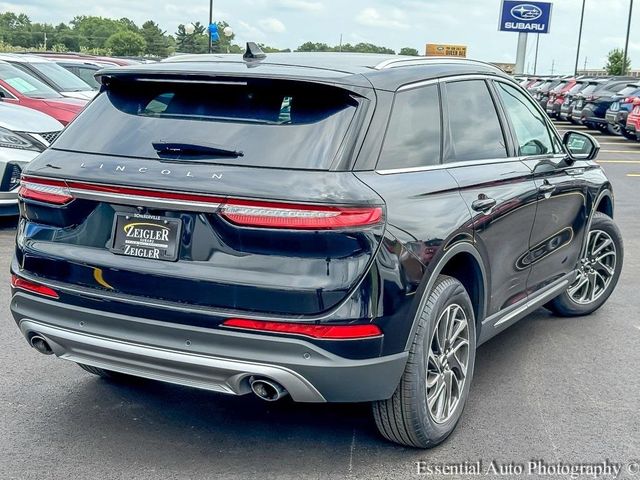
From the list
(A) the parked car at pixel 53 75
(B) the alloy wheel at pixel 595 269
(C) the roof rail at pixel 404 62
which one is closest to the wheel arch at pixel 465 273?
(C) the roof rail at pixel 404 62

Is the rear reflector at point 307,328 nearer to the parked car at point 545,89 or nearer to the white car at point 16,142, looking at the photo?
the white car at point 16,142

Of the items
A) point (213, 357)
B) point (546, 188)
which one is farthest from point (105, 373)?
point (546, 188)

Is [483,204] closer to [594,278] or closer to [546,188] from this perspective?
[546,188]

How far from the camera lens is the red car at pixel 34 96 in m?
12.8

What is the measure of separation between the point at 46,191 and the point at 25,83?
36.4 feet

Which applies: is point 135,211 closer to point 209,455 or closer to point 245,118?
point 245,118

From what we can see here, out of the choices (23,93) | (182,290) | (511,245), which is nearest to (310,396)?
(182,290)

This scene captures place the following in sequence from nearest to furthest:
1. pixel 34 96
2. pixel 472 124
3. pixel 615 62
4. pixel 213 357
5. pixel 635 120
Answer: pixel 213 357 < pixel 472 124 < pixel 34 96 < pixel 635 120 < pixel 615 62

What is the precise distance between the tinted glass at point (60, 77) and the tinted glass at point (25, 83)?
0.53m

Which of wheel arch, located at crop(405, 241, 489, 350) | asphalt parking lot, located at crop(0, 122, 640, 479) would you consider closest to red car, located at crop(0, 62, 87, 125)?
asphalt parking lot, located at crop(0, 122, 640, 479)

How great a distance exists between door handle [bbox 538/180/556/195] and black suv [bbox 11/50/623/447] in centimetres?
79

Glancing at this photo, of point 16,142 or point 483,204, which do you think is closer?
point 483,204

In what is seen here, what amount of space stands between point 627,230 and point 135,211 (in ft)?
25.5

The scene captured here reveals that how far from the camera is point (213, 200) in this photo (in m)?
3.23
